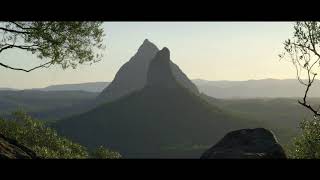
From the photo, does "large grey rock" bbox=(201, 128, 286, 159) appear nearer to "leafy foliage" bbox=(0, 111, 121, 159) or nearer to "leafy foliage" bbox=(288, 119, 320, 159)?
"leafy foliage" bbox=(288, 119, 320, 159)

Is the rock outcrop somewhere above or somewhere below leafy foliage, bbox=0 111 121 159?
above

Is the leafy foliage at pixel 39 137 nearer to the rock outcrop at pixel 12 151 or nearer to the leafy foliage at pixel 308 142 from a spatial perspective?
the leafy foliage at pixel 308 142

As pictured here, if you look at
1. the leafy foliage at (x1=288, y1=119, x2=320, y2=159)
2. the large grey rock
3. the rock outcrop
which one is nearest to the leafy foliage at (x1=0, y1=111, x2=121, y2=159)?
the large grey rock

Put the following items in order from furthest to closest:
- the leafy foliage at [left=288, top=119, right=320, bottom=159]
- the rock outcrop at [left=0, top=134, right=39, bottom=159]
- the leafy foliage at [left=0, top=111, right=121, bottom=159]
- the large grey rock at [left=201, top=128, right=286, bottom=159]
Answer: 1. the leafy foliage at [left=0, top=111, right=121, bottom=159]
2. the leafy foliage at [left=288, top=119, right=320, bottom=159]
3. the large grey rock at [left=201, top=128, right=286, bottom=159]
4. the rock outcrop at [left=0, top=134, right=39, bottom=159]

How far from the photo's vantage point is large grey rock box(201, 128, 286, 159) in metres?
26.2

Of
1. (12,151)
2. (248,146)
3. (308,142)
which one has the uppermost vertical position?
(12,151)

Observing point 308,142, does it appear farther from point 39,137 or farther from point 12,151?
point 12,151

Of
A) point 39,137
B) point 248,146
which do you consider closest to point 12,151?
point 248,146

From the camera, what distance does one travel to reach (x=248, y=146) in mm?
27719

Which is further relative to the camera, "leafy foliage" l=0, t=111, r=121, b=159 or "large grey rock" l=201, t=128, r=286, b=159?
"leafy foliage" l=0, t=111, r=121, b=159
